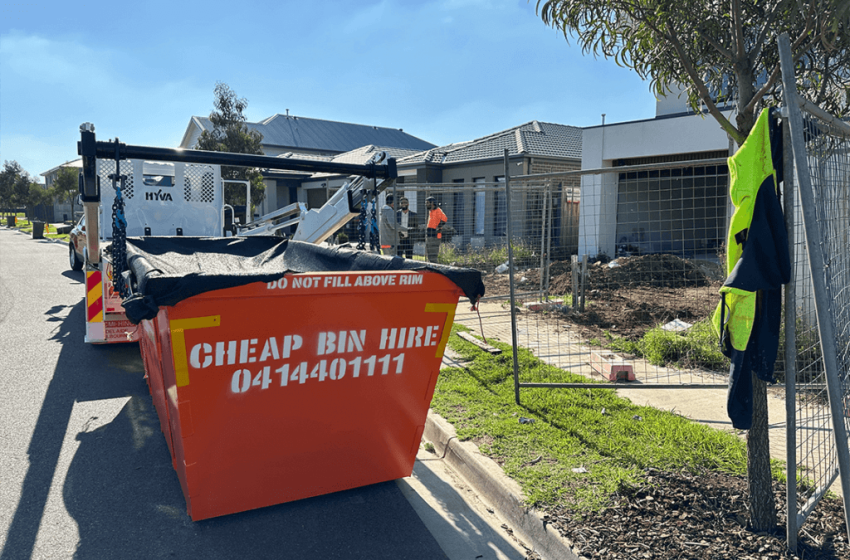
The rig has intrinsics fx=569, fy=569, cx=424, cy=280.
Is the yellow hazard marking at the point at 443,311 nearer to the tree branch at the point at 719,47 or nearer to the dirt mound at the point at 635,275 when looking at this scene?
the tree branch at the point at 719,47

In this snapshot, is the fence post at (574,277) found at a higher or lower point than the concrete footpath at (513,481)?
higher

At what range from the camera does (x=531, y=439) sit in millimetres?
4340

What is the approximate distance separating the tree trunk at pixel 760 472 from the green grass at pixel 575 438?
654mm

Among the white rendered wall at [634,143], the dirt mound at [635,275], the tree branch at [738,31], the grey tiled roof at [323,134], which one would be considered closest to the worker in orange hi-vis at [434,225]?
the dirt mound at [635,275]

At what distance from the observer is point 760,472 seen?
3061 mm

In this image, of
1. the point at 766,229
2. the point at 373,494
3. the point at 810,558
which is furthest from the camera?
the point at 373,494

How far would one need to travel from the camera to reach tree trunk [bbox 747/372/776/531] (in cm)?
306

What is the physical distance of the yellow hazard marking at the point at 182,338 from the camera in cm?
273

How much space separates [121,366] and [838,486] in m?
7.13

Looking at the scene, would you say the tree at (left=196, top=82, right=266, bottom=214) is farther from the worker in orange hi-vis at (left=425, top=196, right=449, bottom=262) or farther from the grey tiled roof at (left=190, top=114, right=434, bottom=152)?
the grey tiled roof at (left=190, top=114, right=434, bottom=152)

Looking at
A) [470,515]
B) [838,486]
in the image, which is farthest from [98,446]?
[838,486]

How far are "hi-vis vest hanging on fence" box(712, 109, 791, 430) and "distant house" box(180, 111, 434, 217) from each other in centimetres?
3197

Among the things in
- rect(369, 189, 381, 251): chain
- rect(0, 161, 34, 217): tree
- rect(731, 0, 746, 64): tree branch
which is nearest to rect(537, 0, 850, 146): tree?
rect(731, 0, 746, 64): tree branch

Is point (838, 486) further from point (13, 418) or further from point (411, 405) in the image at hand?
point (13, 418)
